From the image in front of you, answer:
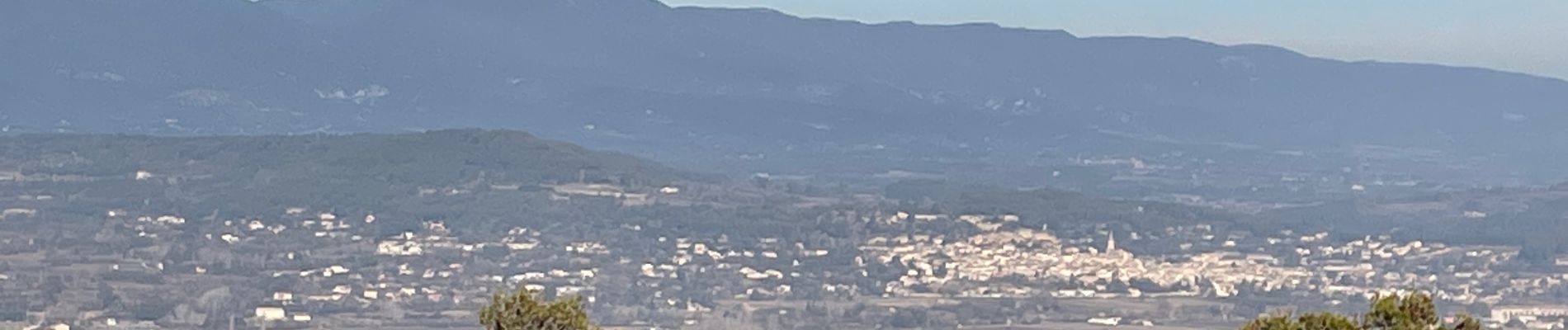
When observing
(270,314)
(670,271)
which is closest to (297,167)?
(670,271)

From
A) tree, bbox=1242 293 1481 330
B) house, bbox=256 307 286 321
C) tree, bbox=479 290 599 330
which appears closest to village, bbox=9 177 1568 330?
house, bbox=256 307 286 321

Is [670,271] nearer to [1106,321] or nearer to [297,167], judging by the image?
[1106,321]

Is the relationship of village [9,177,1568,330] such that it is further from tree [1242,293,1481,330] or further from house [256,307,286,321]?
tree [1242,293,1481,330]

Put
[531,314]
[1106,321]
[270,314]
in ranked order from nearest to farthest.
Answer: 1. [531,314]
2. [270,314]
3. [1106,321]

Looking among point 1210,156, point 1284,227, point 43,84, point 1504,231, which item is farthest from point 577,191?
point 1210,156

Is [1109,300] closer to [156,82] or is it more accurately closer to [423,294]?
[423,294]
